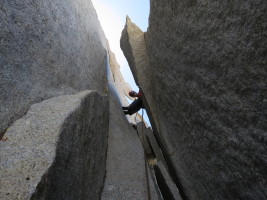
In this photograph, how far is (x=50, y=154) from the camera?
1951 mm

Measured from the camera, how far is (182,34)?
11.6ft

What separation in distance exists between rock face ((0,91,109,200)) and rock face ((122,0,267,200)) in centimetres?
179

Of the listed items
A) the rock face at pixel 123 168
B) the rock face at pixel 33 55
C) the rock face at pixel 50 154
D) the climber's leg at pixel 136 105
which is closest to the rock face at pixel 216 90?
the rock face at pixel 123 168

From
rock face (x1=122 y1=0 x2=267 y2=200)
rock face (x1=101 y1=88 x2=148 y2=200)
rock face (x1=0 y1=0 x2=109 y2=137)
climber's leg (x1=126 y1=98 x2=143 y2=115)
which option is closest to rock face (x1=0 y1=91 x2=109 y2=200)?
rock face (x1=0 y1=0 x2=109 y2=137)

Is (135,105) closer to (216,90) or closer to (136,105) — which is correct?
(136,105)

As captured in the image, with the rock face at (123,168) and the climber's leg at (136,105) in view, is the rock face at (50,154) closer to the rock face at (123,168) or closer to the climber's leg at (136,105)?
the rock face at (123,168)

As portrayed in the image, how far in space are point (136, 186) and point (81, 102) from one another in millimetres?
2434

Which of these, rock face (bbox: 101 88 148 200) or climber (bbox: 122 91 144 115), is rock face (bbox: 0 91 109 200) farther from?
climber (bbox: 122 91 144 115)

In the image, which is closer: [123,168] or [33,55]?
[33,55]

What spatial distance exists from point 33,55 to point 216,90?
2582mm

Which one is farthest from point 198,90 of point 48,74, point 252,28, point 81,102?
point 48,74

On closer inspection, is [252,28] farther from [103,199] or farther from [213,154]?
[103,199]

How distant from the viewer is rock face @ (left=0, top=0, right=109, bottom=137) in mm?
2439

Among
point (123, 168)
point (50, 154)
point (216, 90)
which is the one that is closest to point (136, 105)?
point (123, 168)
